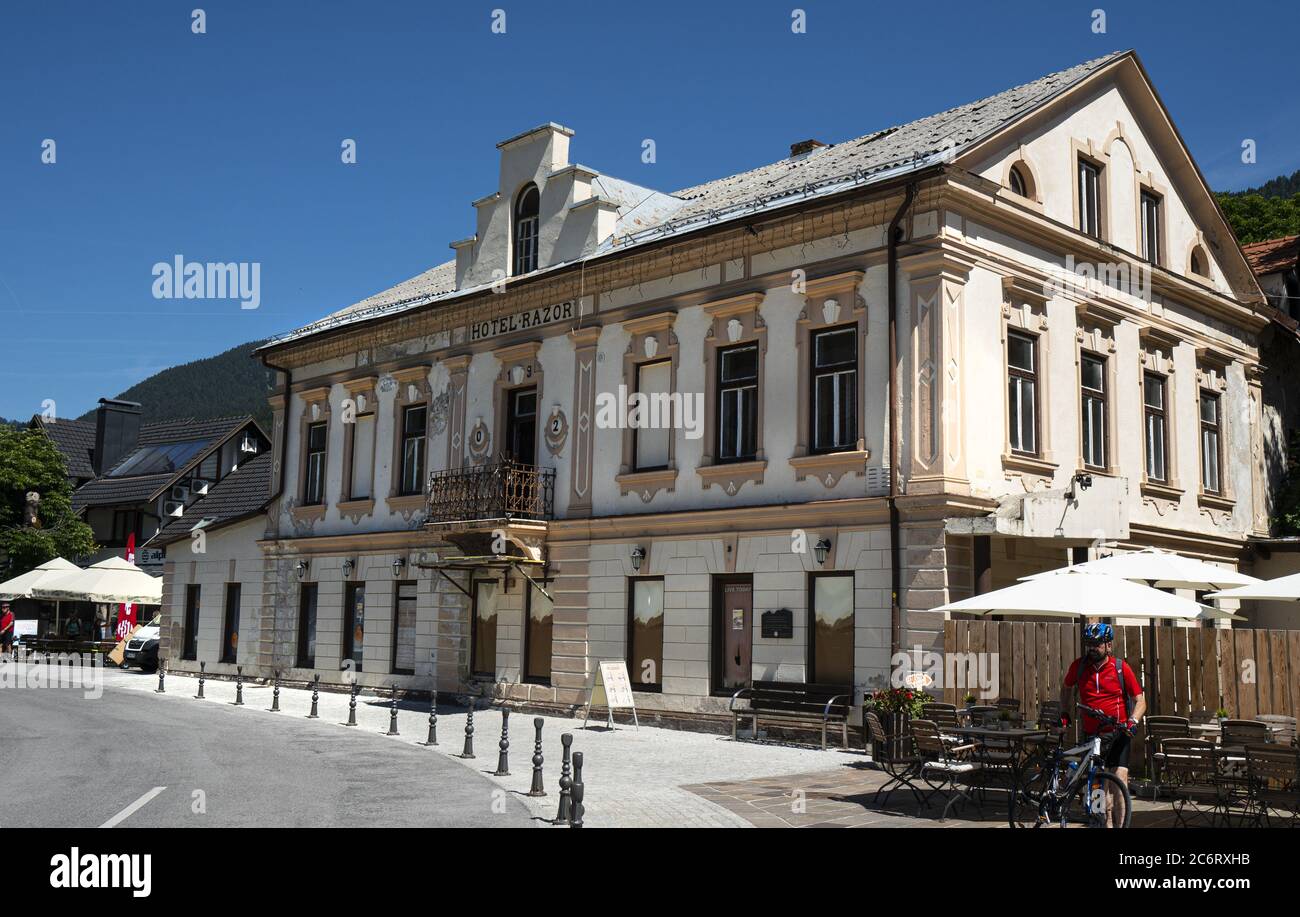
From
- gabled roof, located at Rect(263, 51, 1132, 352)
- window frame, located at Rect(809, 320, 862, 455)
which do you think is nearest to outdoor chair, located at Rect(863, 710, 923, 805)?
window frame, located at Rect(809, 320, 862, 455)

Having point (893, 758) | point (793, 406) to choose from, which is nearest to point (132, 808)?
point (893, 758)

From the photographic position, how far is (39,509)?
47.8 meters

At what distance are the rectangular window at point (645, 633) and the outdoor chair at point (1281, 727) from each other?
10.5m

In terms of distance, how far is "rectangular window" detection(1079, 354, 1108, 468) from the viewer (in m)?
21.2

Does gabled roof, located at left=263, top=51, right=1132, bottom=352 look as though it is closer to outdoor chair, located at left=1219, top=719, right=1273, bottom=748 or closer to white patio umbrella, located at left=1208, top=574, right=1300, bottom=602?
white patio umbrella, located at left=1208, top=574, right=1300, bottom=602

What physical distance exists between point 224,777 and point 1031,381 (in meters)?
14.0

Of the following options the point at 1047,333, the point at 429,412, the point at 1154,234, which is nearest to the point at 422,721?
the point at 429,412

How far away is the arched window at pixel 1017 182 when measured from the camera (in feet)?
67.0

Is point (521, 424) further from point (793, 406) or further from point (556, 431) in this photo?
point (793, 406)

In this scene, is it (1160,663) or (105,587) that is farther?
(105,587)

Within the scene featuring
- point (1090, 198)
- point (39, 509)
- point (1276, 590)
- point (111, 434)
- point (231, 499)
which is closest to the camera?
point (1276, 590)

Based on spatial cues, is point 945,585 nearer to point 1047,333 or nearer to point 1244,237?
point 1047,333

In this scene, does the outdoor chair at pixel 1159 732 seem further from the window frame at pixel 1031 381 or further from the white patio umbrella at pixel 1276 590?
the window frame at pixel 1031 381
